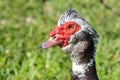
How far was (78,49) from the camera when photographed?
13.5ft

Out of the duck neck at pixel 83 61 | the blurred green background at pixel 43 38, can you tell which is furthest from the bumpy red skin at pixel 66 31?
the blurred green background at pixel 43 38

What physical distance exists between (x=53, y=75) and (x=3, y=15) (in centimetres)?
182

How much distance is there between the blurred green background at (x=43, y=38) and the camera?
5.96 metres

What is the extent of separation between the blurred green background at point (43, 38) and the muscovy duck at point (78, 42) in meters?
1.50

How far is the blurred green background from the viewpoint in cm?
596

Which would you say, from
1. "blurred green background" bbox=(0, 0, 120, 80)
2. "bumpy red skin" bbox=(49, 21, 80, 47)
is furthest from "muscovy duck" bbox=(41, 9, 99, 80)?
"blurred green background" bbox=(0, 0, 120, 80)

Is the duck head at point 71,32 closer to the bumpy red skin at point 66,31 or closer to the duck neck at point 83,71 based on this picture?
the bumpy red skin at point 66,31

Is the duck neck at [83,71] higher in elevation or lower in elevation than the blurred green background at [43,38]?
lower

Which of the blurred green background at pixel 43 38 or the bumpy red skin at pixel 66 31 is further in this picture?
the blurred green background at pixel 43 38

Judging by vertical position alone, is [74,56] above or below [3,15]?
Answer: below

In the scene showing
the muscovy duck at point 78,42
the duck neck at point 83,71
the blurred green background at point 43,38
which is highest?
the blurred green background at point 43,38

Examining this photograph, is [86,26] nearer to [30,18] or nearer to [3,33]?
[3,33]

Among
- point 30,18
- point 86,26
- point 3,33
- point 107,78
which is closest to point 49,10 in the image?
point 30,18

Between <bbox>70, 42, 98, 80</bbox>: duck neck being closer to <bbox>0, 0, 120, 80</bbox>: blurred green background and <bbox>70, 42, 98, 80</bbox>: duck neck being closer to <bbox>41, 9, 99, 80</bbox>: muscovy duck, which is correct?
<bbox>41, 9, 99, 80</bbox>: muscovy duck
